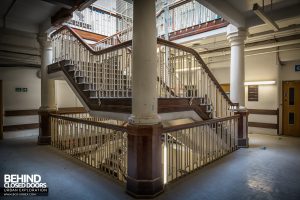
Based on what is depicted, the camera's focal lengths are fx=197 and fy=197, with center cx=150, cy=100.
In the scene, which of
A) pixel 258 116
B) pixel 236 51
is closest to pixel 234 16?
pixel 236 51

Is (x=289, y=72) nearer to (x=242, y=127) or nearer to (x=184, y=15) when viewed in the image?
(x=242, y=127)

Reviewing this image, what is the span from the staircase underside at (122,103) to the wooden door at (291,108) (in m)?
4.82

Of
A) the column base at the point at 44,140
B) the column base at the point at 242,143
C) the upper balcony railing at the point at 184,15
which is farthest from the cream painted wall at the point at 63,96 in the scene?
the column base at the point at 242,143

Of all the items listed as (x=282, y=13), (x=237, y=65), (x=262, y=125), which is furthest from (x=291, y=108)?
(x=282, y=13)

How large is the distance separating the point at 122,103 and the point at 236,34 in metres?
4.14

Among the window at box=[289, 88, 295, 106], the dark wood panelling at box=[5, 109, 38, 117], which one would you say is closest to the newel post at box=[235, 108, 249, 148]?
the window at box=[289, 88, 295, 106]

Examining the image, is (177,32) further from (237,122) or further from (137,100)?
(137,100)

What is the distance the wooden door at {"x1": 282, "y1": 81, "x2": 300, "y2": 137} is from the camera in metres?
7.56

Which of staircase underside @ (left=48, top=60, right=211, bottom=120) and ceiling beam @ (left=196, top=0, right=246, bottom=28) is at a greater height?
ceiling beam @ (left=196, top=0, right=246, bottom=28)

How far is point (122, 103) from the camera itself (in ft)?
12.7

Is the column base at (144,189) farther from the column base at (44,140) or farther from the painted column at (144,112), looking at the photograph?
the column base at (44,140)

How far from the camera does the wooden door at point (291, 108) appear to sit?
7559mm

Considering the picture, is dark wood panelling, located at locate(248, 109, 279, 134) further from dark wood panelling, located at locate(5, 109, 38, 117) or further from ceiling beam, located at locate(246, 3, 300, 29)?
dark wood panelling, located at locate(5, 109, 38, 117)

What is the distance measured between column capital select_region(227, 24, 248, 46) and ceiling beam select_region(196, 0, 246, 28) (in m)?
0.14
